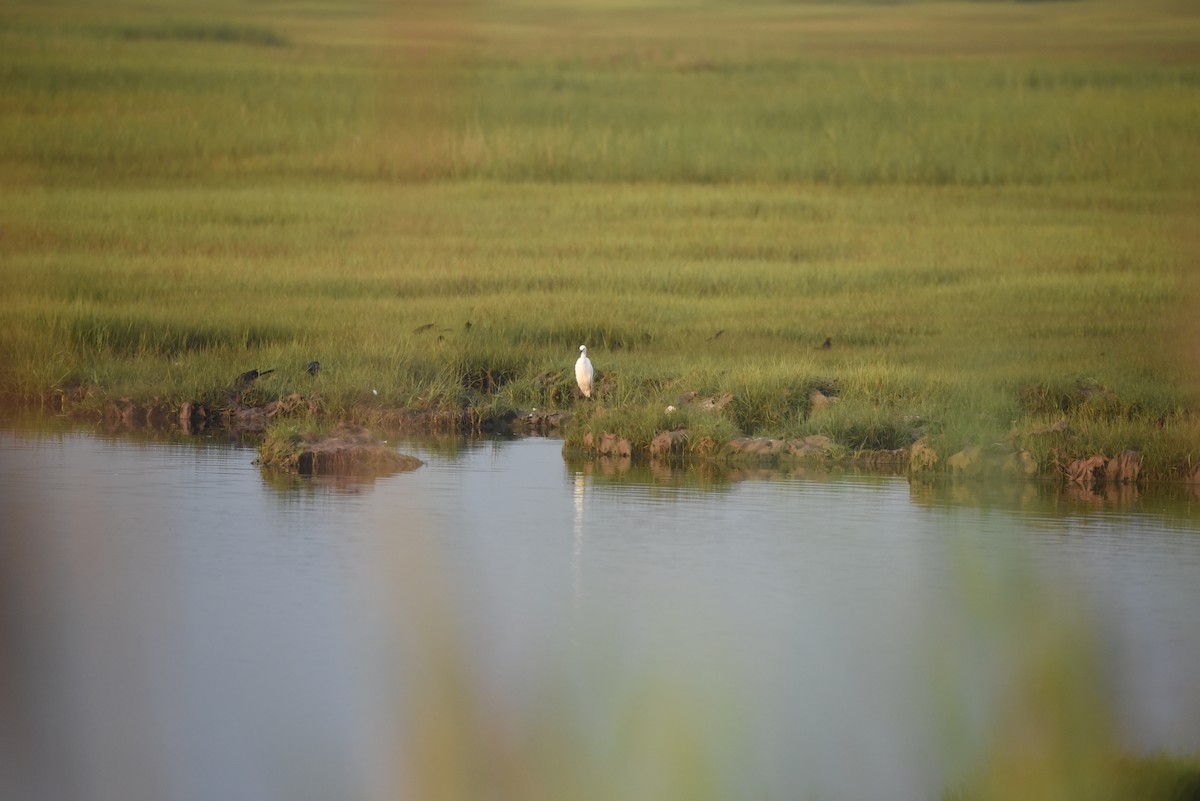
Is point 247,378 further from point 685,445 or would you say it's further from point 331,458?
point 685,445

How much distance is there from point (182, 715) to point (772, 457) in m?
7.32

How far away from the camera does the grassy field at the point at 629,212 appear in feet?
53.0

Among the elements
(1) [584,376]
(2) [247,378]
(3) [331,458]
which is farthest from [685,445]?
(2) [247,378]

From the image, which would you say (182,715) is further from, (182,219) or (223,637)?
(182,219)

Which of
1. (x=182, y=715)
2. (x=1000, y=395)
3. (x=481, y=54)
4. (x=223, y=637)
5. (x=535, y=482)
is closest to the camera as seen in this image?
(x=182, y=715)

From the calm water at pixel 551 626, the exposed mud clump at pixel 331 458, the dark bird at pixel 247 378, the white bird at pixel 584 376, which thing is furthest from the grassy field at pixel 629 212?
the calm water at pixel 551 626

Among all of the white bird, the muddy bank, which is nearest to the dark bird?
the muddy bank

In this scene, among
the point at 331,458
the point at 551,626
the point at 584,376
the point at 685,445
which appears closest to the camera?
the point at 551,626

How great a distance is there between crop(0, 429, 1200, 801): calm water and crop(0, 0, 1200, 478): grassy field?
231 cm

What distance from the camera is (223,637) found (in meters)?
8.55

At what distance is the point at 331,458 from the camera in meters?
13.2

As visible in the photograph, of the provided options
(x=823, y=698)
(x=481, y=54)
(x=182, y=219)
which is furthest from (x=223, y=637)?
(x=481, y=54)

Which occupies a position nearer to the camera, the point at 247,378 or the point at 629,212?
the point at 247,378

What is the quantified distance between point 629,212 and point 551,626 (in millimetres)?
23626
